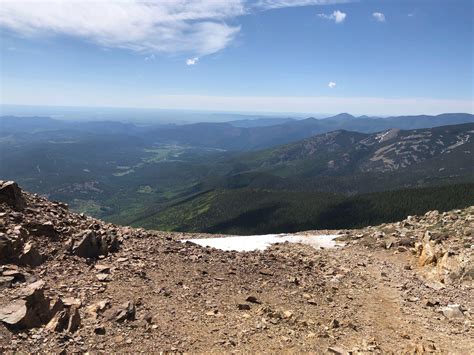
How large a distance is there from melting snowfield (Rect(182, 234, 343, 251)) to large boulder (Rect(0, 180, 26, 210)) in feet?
57.6

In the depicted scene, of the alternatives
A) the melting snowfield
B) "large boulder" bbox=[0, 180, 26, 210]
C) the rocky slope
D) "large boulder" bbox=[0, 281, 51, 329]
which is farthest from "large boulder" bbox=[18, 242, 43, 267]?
the melting snowfield

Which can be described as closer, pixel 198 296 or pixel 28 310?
pixel 28 310

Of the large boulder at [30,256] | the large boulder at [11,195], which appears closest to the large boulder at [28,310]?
the large boulder at [30,256]

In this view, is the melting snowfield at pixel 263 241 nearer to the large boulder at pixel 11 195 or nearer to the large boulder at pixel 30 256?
the large boulder at pixel 11 195

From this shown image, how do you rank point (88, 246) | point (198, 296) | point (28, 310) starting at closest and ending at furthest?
point (28, 310) → point (198, 296) → point (88, 246)

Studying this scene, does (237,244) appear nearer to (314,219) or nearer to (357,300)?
(357,300)

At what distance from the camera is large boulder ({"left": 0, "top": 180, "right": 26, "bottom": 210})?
21.5m

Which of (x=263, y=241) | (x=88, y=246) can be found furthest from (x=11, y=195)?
(x=263, y=241)

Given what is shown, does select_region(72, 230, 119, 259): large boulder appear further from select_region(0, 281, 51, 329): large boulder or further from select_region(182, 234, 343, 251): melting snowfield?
select_region(182, 234, 343, 251): melting snowfield

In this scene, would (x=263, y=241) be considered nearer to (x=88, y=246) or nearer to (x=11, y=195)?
(x=88, y=246)

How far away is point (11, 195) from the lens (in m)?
21.8

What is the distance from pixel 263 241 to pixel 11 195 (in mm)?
24391

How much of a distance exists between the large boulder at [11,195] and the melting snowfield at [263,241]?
17564 millimetres

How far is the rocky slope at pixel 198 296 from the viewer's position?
14086mm
